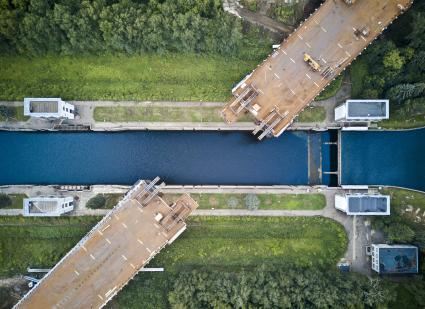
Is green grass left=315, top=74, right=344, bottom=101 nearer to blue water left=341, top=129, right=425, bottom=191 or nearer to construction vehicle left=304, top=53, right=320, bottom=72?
construction vehicle left=304, top=53, right=320, bottom=72

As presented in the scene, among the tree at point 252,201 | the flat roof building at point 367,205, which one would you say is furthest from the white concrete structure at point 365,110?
the tree at point 252,201

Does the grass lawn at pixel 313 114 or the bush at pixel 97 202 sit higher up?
the grass lawn at pixel 313 114

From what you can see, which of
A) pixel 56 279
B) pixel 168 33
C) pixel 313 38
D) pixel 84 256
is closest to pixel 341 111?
pixel 313 38

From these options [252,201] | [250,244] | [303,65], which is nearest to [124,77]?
[303,65]

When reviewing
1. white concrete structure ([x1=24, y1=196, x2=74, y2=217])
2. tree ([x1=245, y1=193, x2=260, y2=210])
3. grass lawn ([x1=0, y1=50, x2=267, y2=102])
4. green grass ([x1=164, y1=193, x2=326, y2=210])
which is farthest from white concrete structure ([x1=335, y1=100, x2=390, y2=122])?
white concrete structure ([x1=24, y1=196, x2=74, y2=217])

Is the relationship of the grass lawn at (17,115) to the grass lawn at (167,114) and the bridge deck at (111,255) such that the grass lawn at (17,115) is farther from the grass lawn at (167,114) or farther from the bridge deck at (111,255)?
the bridge deck at (111,255)

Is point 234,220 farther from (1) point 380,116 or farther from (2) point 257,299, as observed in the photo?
(1) point 380,116

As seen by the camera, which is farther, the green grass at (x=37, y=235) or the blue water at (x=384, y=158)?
the blue water at (x=384, y=158)
